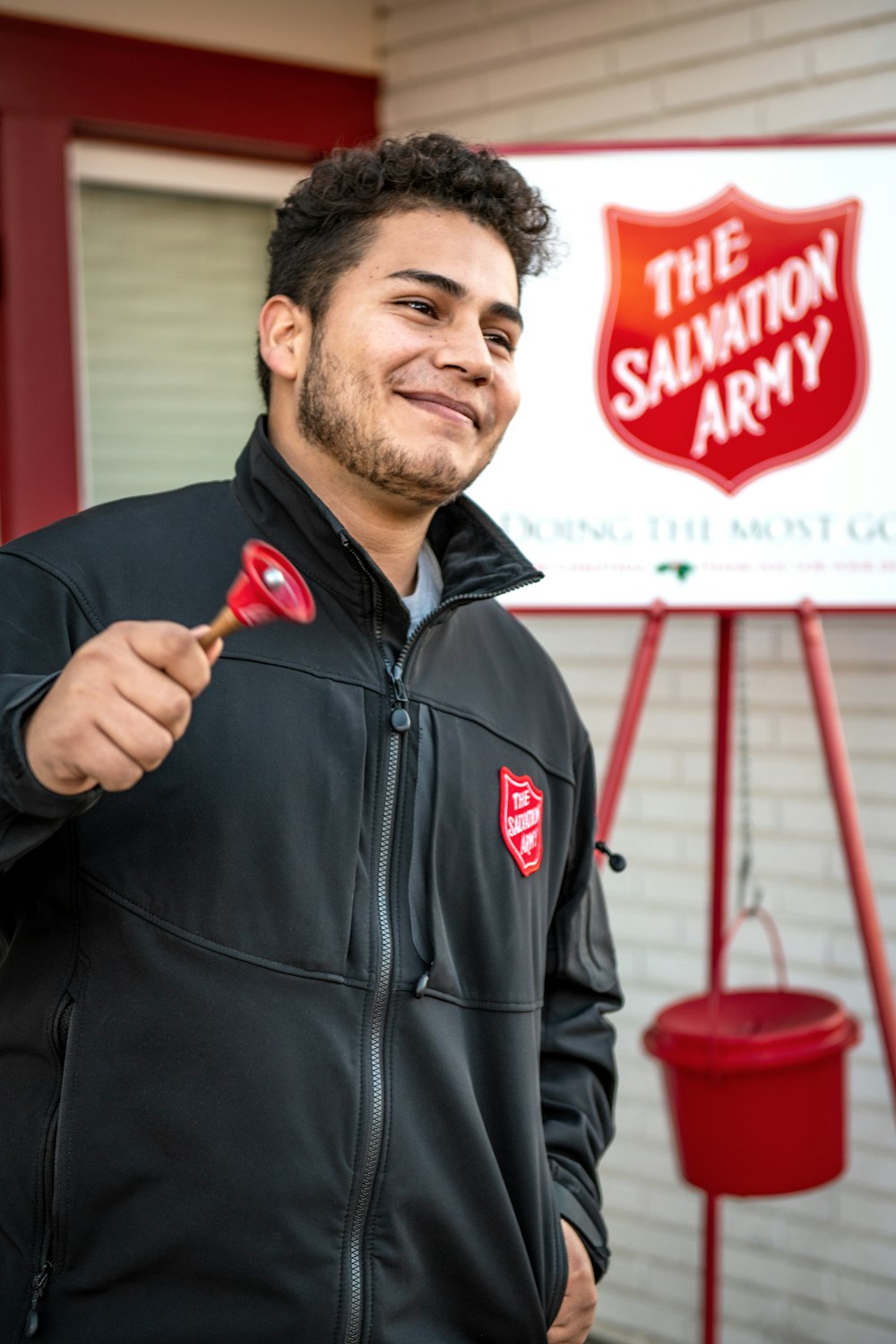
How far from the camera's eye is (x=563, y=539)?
111 inches

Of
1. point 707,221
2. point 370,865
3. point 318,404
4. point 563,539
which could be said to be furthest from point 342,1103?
point 707,221

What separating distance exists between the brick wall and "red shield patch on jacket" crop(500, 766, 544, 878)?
1781 mm

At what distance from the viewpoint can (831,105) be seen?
3.31m

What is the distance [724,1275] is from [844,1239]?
35cm

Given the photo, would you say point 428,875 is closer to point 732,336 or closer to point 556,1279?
point 556,1279

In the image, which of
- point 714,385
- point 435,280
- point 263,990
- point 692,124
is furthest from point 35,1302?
point 692,124

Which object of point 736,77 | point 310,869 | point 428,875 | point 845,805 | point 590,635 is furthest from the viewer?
point 590,635

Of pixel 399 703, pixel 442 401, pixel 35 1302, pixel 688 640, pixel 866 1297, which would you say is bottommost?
pixel 866 1297

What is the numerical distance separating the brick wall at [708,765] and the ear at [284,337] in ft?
6.39

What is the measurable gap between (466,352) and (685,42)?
7.37 feet

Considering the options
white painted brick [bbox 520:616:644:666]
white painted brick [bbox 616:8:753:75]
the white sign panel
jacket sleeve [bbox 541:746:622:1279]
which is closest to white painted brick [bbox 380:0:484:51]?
white painted brick [bbox 616:8:753:75]

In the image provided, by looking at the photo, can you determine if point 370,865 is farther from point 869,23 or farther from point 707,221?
point 869,23

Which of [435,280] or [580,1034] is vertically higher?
[435,280]

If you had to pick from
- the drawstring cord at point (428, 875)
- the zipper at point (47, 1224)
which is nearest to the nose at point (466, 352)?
the drawstring cord at point (428, 875)
